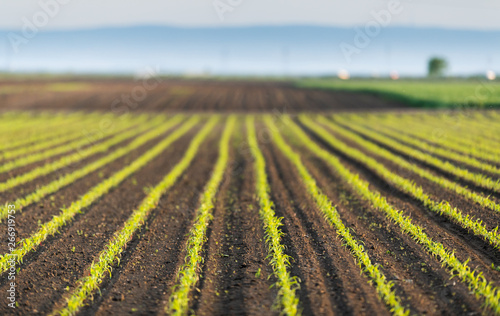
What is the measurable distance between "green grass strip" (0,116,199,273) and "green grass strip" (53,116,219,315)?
1.48 m

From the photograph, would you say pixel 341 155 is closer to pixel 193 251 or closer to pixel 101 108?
pixel 193 251

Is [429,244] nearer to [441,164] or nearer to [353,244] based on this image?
[353,244]

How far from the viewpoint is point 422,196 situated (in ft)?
34.9

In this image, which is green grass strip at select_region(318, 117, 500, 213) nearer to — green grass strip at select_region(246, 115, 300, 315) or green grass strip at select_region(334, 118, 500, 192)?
green grass strip at select_region(334, 118, 500, 192)

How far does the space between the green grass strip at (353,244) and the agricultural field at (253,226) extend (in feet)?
0.14

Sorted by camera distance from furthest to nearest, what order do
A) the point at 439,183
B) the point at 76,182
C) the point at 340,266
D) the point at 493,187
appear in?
1. the point at 76,182
2. the point at 439,183
3. the point at 493,187
4. the point at 340,266

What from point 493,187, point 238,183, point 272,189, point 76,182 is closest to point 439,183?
point 493,187

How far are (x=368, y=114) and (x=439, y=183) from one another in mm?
22842

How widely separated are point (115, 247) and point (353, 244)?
188 inches

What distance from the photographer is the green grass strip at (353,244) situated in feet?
18.9

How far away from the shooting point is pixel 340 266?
22.8ft

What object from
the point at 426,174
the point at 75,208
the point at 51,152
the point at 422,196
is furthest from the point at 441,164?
the point at 51,152

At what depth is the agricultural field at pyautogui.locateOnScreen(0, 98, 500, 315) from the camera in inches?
239

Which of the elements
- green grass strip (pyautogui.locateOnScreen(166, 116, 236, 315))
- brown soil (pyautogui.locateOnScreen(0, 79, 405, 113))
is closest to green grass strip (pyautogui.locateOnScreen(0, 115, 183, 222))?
green grass strip (pyautogui.locateOnScreen(166, 116, 236, 315))
